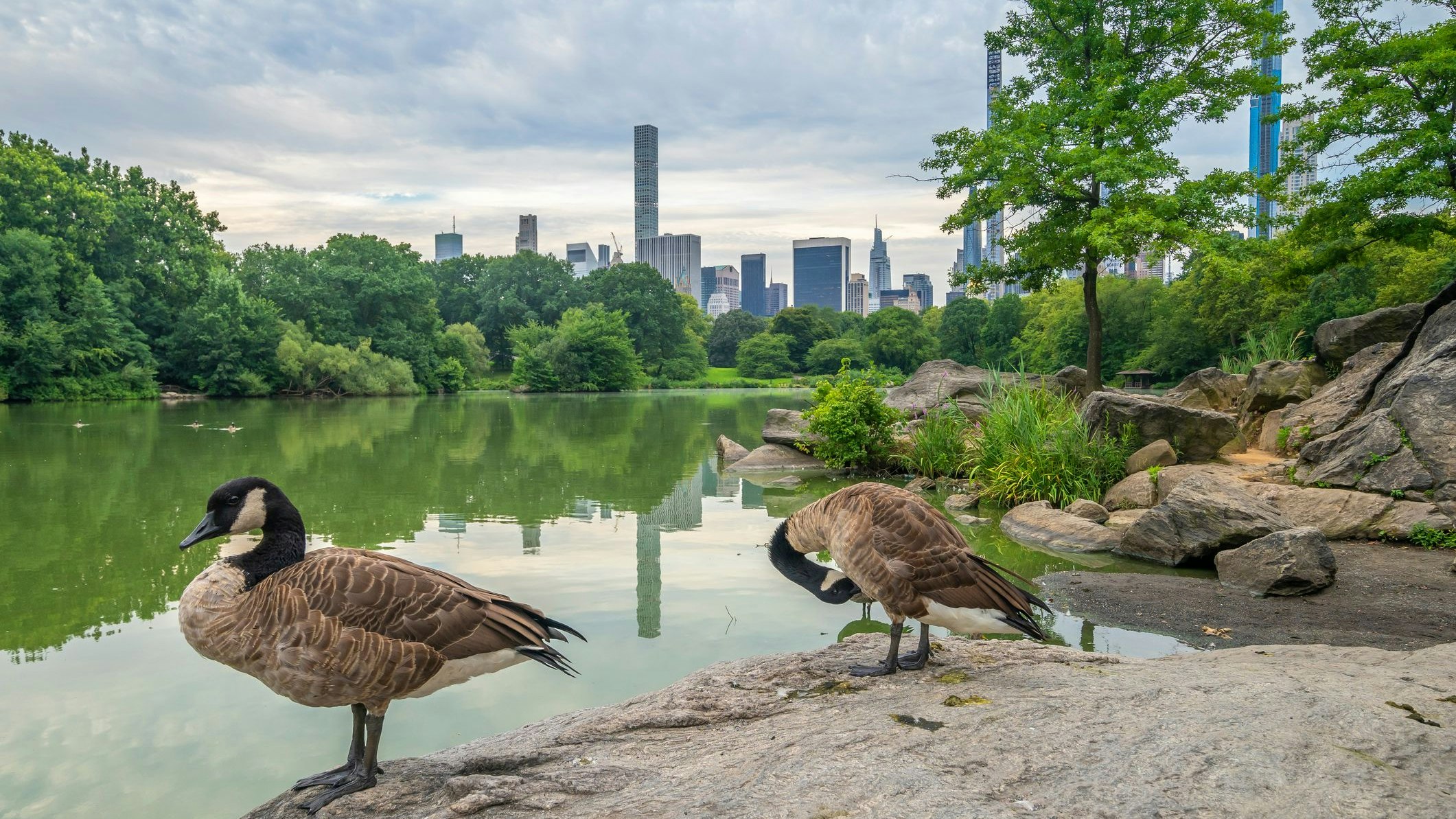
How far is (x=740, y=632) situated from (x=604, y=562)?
10.2 feet

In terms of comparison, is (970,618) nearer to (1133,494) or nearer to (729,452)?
(1133,494)

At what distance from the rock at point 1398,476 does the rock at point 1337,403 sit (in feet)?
8.61

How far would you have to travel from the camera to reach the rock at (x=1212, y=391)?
1872 cm

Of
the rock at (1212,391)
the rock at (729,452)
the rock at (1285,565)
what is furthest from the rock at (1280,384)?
the rock at (729,452)

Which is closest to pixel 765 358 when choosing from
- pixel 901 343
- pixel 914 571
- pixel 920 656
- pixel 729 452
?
pixel 901 343

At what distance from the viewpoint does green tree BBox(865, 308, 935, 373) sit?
9644cm

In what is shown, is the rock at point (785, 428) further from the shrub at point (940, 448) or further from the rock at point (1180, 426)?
the rock at point (1180, 426)

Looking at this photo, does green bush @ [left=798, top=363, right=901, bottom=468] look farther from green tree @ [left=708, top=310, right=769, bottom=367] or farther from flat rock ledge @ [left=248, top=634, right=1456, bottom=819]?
green tree @ [left=708, top=310, right=769, bottom=367]

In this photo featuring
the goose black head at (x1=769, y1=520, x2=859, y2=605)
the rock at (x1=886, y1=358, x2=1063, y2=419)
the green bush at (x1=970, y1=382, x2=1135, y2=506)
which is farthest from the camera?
the rock at (x1=886, y1=358, x2=1063, y2=419)

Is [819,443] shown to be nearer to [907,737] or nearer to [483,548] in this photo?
[483,548]

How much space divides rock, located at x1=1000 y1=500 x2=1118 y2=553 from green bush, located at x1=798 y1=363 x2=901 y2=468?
5601mm

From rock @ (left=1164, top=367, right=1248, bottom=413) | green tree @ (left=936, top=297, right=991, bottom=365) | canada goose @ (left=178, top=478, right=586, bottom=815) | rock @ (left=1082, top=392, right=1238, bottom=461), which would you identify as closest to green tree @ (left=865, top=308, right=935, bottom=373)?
green tree @ (left=936, top=297, right=991, bottom=365)

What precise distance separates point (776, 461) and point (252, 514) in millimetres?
15887

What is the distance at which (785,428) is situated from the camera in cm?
2038
